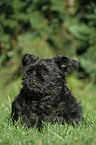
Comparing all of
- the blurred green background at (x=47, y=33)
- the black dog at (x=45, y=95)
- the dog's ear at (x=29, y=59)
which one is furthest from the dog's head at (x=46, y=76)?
the blurred green background at (x=47, y=33)

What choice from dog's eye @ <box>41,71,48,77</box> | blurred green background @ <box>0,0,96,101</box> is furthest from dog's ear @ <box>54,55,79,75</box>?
blurred green background @ <box>0,0,96,101</box>

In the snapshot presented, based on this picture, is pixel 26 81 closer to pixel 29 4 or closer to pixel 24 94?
pixel 24 94

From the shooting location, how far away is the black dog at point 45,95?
3879mm

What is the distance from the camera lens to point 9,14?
10328mm

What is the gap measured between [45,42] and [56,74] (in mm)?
6036

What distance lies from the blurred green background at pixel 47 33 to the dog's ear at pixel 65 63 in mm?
5131

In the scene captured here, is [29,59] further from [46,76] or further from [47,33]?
[47,33]

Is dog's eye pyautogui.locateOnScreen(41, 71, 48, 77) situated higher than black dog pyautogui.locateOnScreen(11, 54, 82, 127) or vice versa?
A: dog's eye pyautogui.locateOnScreen(41, 71, 48, 77)

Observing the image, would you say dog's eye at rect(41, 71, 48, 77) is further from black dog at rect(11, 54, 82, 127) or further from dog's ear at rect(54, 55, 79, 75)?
dog's ear at rect(54, 55, 79, 75)

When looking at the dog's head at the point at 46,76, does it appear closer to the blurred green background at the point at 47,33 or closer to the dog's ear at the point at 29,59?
the dog's ear at the point at 29,59

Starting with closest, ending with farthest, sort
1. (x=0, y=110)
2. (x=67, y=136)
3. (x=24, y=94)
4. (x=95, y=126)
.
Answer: (x=67, y=136) < (x=95, y=126) < (x=24, y=94) < (x=0, y=110)

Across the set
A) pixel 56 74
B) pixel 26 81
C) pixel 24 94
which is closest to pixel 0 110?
pixel 24 94

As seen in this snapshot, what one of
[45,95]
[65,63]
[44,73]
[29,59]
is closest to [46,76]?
[44,73]

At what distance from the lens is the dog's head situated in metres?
3.86
